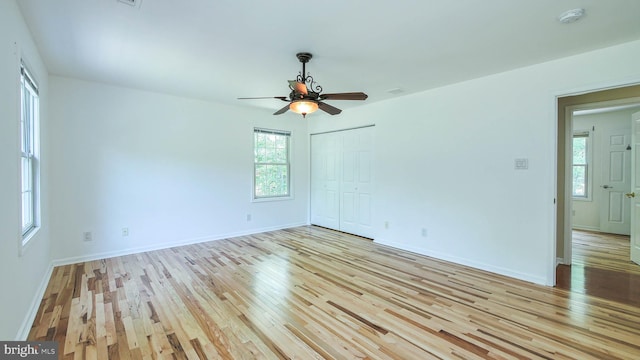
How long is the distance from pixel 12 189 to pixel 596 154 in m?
8.93

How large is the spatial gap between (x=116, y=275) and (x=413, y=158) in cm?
437

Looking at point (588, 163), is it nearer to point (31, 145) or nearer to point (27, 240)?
point (27, 240)

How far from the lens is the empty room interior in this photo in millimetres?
2143

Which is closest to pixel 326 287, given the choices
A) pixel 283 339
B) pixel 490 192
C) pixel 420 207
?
pixel 283 339

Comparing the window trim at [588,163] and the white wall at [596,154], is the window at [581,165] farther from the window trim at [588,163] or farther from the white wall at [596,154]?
the white wall at [596,154]

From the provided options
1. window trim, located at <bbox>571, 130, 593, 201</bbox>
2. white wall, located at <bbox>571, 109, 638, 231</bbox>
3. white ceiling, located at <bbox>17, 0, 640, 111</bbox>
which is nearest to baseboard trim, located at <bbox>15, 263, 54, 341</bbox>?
white ceiling, located at <bbox>17, 0, 640, 111</bbox>

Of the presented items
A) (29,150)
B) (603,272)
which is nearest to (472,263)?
(603,272)

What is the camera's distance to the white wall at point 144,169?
3848 mm

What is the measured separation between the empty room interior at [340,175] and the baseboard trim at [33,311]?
3cm

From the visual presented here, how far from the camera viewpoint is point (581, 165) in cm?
613

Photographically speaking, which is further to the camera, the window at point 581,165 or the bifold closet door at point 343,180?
the window at point 581,165

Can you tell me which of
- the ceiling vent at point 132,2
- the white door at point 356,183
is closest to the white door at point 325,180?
the white door at point 356,183

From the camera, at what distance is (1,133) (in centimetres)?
178

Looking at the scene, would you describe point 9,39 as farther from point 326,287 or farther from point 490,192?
point 490,192
